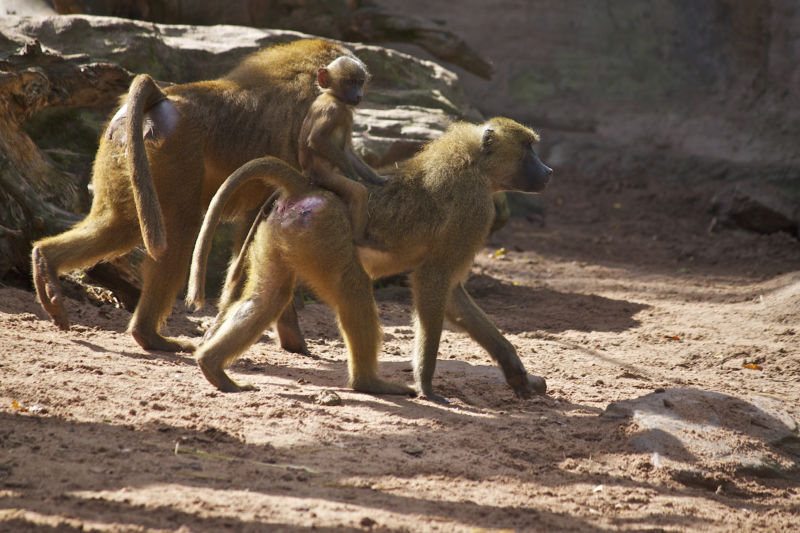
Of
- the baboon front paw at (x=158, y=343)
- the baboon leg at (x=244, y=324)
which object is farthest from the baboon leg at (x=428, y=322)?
the baboon front paw at (x=158, y=343)

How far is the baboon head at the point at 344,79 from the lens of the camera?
17.4 feet

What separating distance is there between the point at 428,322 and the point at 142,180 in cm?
190

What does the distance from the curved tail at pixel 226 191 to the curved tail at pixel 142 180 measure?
238 millimetres

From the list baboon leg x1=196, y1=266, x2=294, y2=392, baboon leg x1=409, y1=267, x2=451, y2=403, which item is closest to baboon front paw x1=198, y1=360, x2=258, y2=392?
baboon leg x1=196, y1=266, x2=294, y2=392

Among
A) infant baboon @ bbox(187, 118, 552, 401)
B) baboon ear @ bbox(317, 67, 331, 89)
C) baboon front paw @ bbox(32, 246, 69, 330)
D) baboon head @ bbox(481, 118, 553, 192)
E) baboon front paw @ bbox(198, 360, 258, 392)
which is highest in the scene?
baboon ear @ bbox(317, 67, 331, 89)

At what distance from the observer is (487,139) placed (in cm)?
549

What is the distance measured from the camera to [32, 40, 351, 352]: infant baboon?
5.18m

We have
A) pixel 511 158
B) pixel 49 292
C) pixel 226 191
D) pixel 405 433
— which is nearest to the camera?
pixel 405 433

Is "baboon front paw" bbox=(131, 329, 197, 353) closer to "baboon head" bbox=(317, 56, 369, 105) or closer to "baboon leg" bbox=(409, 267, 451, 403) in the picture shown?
"baboon leg" bbox=(409, 267, 451, 403)

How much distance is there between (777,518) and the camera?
13.0ft

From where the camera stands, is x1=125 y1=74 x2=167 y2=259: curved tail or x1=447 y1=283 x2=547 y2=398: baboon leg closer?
x1=125 y1=74 x2=167 y2=259: curved tail

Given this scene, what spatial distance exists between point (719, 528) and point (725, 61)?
12.1 m

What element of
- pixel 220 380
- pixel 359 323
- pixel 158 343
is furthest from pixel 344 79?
pixel 158 343

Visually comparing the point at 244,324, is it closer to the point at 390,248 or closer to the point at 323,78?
the point at 390,248
